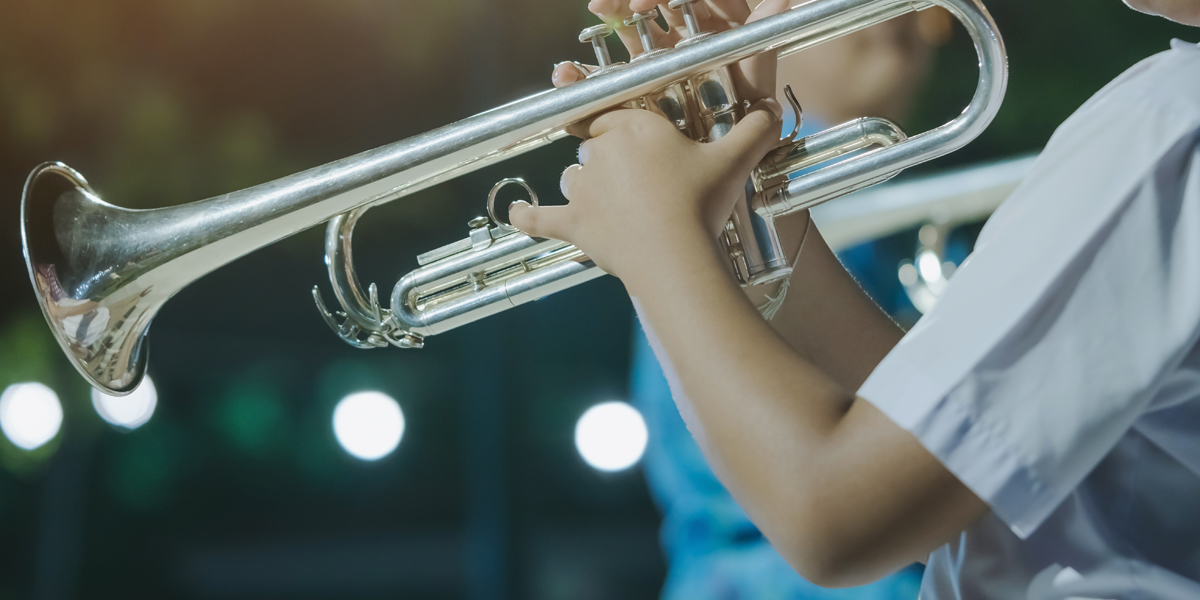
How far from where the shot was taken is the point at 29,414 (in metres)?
2.60

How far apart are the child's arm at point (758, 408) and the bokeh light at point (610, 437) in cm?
214

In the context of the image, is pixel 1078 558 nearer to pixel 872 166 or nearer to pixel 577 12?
pixel 872 166

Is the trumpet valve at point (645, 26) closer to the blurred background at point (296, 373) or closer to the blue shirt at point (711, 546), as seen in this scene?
the blue shirt at point (711, 546)

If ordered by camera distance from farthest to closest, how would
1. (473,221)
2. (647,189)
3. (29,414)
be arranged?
(29,414) < (473,221) < (647,189)

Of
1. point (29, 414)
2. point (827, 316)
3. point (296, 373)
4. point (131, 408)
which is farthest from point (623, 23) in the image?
point (29, 414)

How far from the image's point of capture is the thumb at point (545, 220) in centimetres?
75

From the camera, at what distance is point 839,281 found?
38.5 inches

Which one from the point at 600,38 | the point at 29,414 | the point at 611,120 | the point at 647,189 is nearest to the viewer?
the point at 647,189

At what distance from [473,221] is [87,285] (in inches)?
20.9

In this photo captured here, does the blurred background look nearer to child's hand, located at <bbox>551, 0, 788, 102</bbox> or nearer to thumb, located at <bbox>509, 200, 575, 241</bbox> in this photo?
child's hand, located at <bbox>551, 0, 788, 102</bbox>

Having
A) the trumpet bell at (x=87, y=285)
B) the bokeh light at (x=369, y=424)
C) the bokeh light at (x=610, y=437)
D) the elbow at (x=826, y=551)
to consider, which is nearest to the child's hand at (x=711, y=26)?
the elbow at (x=826, y=551)

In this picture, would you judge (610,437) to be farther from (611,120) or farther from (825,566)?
(825,566)

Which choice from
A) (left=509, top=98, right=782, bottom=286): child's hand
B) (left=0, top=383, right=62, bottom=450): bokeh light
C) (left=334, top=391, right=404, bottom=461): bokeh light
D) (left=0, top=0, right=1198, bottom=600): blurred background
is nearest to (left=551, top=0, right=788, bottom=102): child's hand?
(left=509, top=98, right=782, bottom=286): child's hand

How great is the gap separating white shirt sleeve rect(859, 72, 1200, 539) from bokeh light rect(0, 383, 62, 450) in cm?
291
